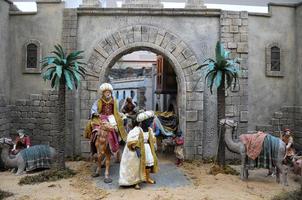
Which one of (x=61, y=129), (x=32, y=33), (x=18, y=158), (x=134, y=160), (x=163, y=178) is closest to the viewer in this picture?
(x=134, y=160)

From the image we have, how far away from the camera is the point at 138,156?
651 centimetres

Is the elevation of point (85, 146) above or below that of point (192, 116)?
below

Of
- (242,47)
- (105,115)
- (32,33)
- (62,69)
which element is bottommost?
(105,115)

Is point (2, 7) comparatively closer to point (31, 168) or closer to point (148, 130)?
point (31, 168)

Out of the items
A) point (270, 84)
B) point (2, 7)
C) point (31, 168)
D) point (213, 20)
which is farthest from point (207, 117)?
Answer: point (2, 7)

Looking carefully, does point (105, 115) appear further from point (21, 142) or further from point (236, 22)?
point (236, 22)

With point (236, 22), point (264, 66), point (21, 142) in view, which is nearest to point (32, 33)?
point (21, 142)

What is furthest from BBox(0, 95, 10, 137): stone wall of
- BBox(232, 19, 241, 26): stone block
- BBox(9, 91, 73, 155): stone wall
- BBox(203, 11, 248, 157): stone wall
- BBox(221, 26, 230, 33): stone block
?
BBox(232, 19, 241, 26): stone block

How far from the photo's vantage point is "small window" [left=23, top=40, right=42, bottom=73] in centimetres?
924

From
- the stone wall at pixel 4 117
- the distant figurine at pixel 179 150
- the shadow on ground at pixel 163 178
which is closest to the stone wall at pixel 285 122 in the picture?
the distant figurine at pixel 179 150

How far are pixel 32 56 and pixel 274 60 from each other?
6834 millimetres

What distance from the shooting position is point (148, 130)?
267 inches

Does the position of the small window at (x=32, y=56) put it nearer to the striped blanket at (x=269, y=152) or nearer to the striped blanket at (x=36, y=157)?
the striped blanket at (x=36, y=157)

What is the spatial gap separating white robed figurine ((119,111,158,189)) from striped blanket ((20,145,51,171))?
7.93 feet
